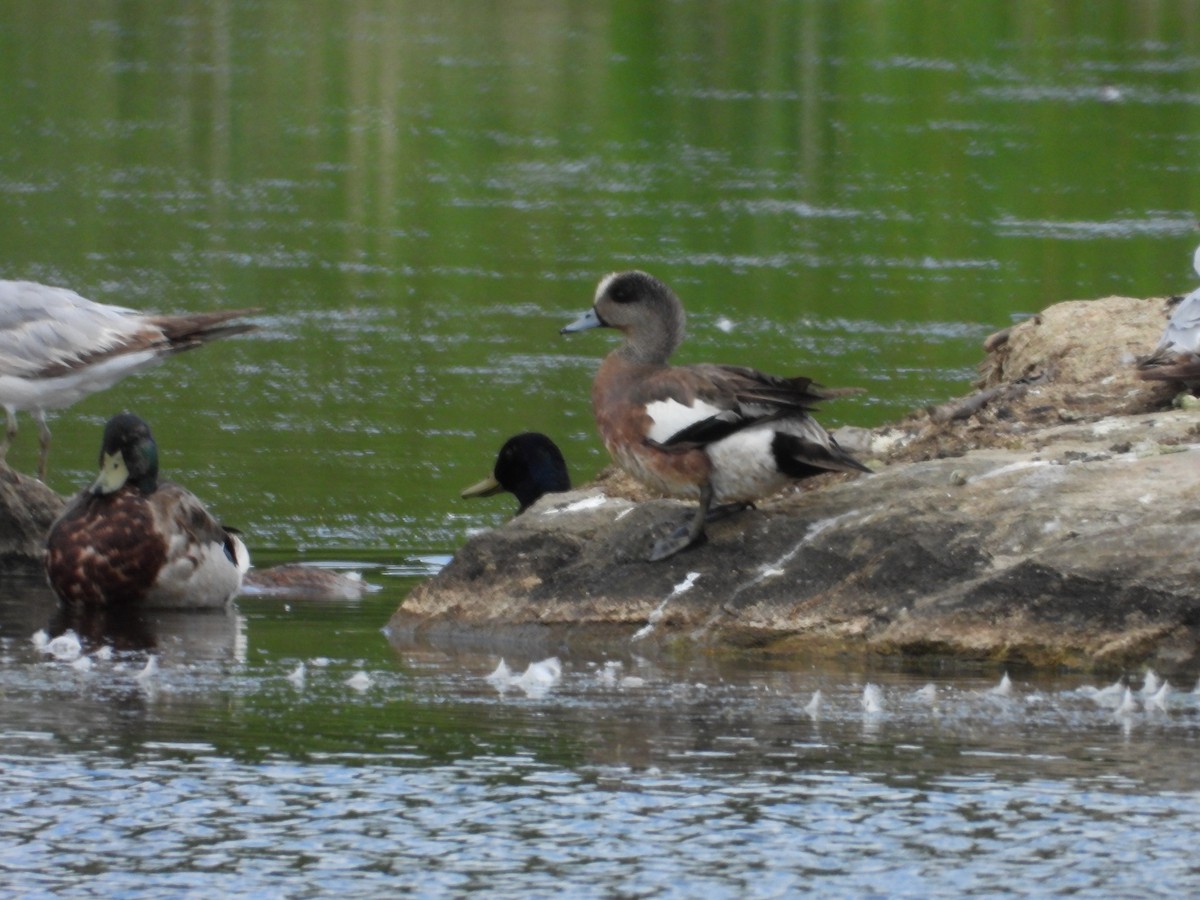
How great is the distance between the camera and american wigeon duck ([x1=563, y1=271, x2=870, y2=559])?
8375mm

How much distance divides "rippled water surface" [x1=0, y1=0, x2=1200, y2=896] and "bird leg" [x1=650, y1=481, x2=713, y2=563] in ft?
1.62

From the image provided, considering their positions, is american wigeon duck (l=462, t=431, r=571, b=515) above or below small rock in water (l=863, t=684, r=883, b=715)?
above

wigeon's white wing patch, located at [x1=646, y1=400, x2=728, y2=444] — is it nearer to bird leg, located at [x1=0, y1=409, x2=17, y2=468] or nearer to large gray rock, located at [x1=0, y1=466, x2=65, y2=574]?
large gray rock, located at [x1=0, y1=466, x2=65, y2=574]

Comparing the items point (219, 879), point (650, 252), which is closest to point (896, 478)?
point (219, 879)

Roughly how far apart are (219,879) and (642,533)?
369 centimetres

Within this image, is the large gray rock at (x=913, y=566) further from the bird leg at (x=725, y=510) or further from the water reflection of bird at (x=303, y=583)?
the water reflection of bird at (x=303, y=583)

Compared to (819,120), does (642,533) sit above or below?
below

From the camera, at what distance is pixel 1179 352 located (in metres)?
10.1

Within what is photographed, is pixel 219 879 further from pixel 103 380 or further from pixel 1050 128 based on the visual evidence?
pixel 1050 128

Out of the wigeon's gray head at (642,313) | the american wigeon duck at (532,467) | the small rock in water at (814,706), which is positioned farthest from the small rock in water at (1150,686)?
the american wigeon duck at (532,467)

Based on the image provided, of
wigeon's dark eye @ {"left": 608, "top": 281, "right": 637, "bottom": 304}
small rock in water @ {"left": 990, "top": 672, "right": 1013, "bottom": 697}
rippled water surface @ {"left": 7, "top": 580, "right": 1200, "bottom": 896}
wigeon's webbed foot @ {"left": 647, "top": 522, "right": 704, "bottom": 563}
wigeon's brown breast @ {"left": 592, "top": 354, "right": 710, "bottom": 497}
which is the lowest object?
rippled water surface @ {"left": 7, "top": 580, "right": 1200, "bottom": 896}

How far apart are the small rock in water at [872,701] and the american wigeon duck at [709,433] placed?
107 cm

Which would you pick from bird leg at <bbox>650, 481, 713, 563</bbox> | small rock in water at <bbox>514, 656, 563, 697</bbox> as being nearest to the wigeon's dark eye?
bird leg at <bbox>650, 481, 713, 563</bbox>

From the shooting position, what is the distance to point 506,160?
27.8 m
